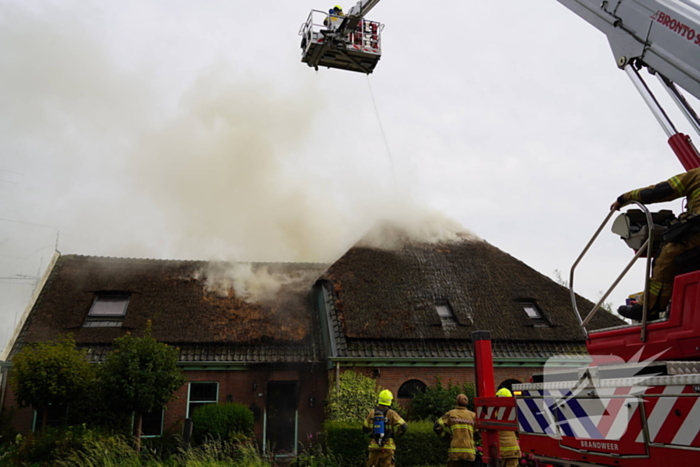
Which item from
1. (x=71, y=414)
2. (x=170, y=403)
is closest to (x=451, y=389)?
(x=170, y=403)

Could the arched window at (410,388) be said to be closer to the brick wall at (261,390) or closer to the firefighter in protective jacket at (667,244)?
the brick wall at (261,390)

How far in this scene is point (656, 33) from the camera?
495 cm

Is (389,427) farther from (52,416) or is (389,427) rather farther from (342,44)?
(52,416)

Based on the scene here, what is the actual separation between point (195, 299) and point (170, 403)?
368 centimetres

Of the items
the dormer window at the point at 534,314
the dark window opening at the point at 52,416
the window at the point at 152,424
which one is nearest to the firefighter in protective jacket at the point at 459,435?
the window at the point at 152,424

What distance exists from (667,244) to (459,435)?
4876 millimetres

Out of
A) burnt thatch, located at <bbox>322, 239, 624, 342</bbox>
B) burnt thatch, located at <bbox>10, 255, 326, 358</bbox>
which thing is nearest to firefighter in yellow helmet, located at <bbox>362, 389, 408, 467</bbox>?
burnt thatch, located at <bbox>322, 239, 624, 342</bbox>

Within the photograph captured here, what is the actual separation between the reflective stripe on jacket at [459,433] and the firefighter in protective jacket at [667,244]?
4.38m

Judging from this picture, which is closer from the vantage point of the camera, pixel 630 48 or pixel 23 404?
pixel 630 48

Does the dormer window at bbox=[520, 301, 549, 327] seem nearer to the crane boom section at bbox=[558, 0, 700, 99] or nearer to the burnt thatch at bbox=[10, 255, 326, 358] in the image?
the burnt thatch at bbox=[10, 255, 326, 358]

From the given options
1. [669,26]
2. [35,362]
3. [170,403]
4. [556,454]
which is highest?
[669,26]

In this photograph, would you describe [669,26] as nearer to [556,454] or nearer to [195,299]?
[556,454]

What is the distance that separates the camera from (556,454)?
422cm

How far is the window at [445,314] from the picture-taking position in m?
16.1
